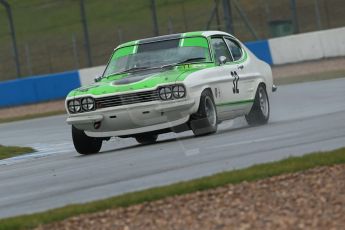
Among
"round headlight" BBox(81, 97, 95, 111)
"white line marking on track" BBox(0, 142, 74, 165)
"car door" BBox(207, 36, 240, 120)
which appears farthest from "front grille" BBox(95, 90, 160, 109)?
"white line marking on track" BBox(0, 142, 74, 165)

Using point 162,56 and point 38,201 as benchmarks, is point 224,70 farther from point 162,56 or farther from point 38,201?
point 38,201

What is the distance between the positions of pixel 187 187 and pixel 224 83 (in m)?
6.30

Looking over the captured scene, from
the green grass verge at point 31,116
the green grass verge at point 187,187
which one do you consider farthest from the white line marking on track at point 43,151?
the green grass verge at point 31,116

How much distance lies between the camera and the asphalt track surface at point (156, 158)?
10.6 metres

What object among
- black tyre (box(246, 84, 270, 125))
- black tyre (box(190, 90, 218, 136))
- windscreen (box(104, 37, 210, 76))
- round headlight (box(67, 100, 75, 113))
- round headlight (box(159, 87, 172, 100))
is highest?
windscreen (box(104, 37, 210, 76))

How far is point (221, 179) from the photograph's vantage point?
9578 millimetres

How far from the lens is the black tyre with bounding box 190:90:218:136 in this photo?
14.6 meters

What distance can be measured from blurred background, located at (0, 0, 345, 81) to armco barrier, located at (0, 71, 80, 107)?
6.28 m

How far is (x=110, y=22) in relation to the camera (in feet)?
145

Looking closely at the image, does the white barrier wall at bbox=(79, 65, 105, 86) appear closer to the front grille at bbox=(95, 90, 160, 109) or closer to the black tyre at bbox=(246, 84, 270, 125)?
the black tyre at bbox=(246, 84, 270, 125)

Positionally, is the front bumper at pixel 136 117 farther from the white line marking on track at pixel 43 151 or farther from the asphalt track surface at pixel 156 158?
the white line marking on track at pixel 43 151

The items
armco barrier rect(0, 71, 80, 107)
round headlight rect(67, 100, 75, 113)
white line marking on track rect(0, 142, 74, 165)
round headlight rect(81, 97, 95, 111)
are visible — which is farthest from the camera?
armco barrier rect(0, 71, 80, 107)

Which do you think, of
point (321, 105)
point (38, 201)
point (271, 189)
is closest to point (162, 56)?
point (321, 105)

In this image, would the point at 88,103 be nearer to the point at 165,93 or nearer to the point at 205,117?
the point at 165,93
